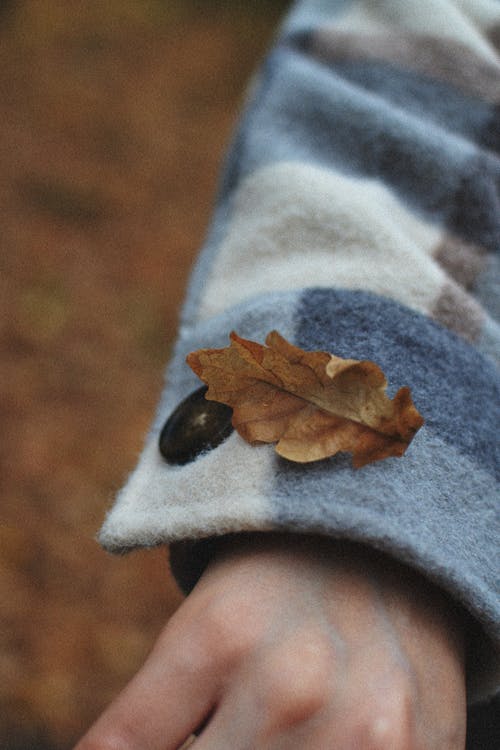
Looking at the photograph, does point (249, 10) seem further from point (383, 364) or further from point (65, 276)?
point (383, 364)

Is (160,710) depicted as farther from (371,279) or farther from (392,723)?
(371,279)

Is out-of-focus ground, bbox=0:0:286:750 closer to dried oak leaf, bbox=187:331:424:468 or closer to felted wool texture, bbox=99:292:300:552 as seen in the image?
felted wool texture, bbox=99:292:300:552

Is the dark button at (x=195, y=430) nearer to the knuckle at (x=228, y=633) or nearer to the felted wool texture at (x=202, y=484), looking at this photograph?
the felted wool texture at (x=202, y=484)

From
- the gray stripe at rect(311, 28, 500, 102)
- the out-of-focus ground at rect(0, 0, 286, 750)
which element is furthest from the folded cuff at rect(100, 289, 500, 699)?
the gray stripe at rect(311, 28, 500, 102)

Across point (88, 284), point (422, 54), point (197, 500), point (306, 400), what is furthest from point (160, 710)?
point (88, 284)

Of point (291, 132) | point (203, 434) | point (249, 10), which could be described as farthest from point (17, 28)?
point (203, 434)
